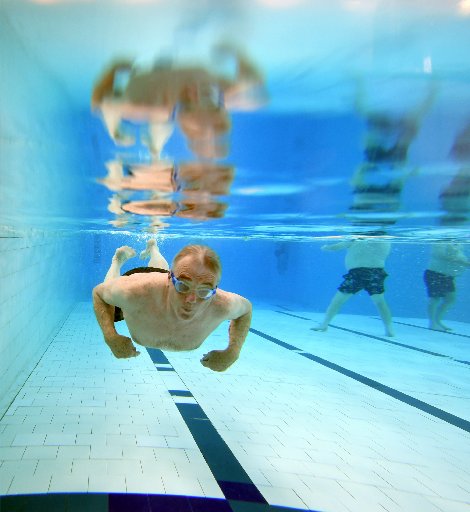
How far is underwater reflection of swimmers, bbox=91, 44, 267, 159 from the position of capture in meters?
3.22

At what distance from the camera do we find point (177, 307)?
379 centimetres

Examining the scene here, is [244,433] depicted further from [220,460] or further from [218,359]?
[218,359]

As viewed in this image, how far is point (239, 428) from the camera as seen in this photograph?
572cm

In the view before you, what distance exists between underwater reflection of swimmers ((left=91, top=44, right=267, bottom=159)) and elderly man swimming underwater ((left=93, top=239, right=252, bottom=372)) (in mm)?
1177

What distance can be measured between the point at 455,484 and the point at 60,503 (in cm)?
369

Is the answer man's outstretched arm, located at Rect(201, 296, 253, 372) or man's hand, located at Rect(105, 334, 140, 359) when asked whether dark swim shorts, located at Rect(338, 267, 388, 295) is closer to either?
man's outstretched arm, located at Rect(201, 296, 253, 372)

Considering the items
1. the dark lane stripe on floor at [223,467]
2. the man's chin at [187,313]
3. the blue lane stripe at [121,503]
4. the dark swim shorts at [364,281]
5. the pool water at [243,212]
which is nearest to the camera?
the pool water at [243,212]

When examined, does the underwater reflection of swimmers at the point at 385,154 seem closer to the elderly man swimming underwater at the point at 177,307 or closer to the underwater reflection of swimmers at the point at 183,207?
the elderly man swimming underwater at the point at 177,307

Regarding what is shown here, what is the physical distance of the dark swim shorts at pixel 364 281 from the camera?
1272 cm

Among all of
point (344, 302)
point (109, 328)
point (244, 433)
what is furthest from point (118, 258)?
point (344, 302)

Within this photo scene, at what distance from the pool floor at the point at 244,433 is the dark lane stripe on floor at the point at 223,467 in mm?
18

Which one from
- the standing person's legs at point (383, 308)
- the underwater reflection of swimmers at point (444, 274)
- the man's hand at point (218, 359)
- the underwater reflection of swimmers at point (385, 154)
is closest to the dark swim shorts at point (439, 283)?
the underwater reflection of swimmers at point (444, 274)

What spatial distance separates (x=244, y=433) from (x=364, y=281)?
27.0 ft

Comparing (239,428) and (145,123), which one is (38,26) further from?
(239,428)
